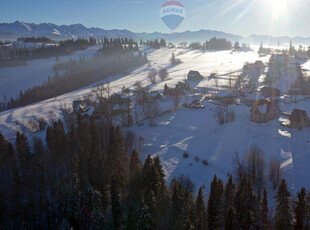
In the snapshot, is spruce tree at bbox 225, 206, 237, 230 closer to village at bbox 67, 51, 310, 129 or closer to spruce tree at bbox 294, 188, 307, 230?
spruce tree at bbox 294, 188, 307, 230

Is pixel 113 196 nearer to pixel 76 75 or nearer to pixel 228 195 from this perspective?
pixel 228 195

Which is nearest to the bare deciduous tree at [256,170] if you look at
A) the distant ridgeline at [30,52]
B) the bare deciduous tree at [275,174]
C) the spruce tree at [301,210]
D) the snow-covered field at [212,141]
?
the bare deciduous tree at [275,174]

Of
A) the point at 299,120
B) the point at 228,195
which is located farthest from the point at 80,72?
the point at 228,195

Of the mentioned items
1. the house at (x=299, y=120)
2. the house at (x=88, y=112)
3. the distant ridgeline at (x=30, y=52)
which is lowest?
the house at (x=88, y=112)

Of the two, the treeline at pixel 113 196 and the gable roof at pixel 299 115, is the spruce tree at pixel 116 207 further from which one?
the gable roof at pixel 299 115

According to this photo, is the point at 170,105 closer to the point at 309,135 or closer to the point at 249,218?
the point at 309,135

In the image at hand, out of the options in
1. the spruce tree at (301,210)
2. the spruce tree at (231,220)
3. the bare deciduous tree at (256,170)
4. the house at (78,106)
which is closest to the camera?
the spruce tree at (301,210)

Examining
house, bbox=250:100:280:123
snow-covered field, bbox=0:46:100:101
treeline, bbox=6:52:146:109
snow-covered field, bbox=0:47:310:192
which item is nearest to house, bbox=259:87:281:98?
snow-covered field, bbox=0:47:310:192
